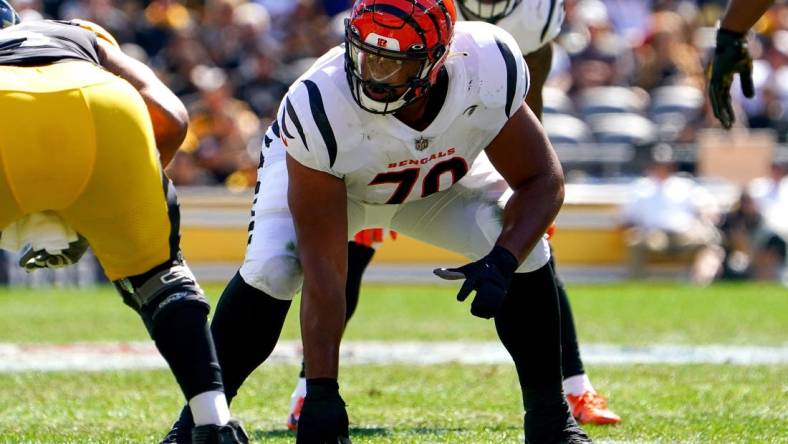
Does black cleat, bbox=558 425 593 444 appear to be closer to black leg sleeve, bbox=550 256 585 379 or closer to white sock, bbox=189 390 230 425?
black leg sleeve, bbox=550 256 585 379

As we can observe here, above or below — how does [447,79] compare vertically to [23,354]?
above

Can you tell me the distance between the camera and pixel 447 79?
11.9 feet

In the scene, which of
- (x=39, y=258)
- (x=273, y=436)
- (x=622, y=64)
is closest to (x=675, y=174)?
(x=622, y=64)

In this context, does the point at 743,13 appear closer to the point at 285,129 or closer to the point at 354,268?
the point at 354,268

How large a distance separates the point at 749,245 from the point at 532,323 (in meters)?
9.12

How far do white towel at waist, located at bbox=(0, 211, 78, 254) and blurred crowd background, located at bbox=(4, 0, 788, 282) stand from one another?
9.03m

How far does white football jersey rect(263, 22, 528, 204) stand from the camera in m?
3.47

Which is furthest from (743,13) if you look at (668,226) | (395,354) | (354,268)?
(668,226)

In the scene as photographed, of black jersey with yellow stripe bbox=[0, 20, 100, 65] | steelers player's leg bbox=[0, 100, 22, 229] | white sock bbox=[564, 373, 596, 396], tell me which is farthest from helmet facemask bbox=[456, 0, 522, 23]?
steelers player's leg bbox=[0, 100, 22, 229]

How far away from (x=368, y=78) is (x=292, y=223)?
551 millimetres

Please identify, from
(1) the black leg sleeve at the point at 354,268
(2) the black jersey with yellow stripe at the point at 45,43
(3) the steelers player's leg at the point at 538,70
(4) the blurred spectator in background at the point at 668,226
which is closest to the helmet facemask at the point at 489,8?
(3) the steelers player's leg at the point at 538,70

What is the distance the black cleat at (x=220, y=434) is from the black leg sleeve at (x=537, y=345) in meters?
0.87

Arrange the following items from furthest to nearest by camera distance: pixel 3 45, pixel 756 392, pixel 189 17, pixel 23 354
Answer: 1. pixel 189 17
2. pixel 23 354
3. pixel 756 392
4. pixel 3 45

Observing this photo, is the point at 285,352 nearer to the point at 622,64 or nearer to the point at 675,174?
the point at 675,174
